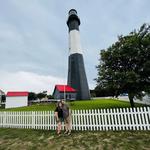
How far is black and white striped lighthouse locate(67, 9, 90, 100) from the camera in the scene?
94.8 ft

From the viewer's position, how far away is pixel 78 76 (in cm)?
2878

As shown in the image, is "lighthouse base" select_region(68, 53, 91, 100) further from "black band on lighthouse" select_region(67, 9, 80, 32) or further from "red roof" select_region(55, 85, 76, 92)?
"black band on lighthouse" select_region(67, 9, 80, 32)

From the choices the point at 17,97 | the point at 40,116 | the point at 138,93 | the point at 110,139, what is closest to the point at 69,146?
the point at 110,139

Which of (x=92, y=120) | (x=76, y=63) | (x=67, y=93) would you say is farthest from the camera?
(x=76, y=63)

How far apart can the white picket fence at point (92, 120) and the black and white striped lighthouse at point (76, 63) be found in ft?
64.9

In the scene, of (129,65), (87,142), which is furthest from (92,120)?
(129,65)

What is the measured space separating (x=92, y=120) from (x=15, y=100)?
103 feet

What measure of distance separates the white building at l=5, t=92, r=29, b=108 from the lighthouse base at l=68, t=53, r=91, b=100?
13.0 meters

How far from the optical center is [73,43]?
31.0 meters

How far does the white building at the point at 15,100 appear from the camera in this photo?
115 ft

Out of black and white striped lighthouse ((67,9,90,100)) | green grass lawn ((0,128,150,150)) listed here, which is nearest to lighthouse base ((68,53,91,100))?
black and white striped lighthouse ((67,9,90,100))

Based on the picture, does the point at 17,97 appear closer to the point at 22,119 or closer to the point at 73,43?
the point at 73,43

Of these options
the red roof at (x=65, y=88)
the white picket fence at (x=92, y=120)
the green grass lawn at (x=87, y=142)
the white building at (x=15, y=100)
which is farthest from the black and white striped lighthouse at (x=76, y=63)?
the green grass lawn at (x=87, y=142)

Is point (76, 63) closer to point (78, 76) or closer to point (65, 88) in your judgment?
point (78, 76)
